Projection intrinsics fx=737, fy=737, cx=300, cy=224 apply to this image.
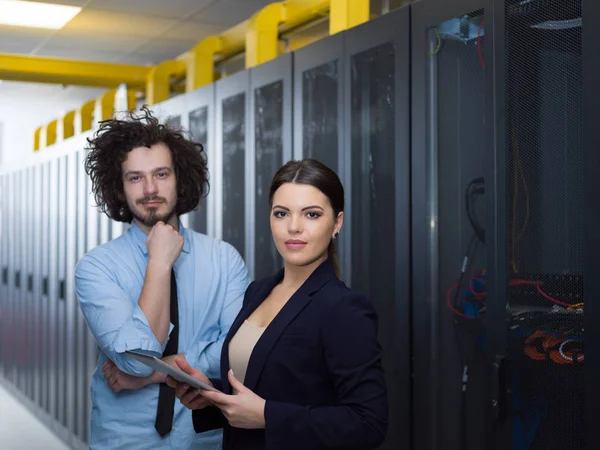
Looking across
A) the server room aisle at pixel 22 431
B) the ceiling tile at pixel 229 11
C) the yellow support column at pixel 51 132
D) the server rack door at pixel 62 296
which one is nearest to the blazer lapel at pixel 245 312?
the ceiling tile at pixel 229 11

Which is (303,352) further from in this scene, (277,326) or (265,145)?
(265,145)

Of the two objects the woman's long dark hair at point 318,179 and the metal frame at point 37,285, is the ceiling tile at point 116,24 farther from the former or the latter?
the woman's long dark hair at point 318,179

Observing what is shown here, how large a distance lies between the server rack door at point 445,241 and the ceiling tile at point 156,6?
2.54m

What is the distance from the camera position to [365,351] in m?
1.23

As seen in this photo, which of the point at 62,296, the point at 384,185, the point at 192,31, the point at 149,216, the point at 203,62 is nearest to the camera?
Answer: the point at 149,216

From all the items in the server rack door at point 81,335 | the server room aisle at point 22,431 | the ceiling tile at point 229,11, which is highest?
the ceiling tile at point 229,11

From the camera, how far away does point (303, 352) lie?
129 cm

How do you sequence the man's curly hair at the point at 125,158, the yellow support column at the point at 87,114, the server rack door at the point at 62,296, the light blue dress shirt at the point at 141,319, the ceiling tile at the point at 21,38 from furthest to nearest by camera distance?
the yellow support column at the point at 87,114, the server rack door at the point at 62,296, the ceiling tile at the point at 21,38, the man's curly hair at the point at 125,158, the light blue dress shirt at the point at 141,319

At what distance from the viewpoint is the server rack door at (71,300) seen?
206 inches

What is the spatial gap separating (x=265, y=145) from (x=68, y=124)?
3.81 metres

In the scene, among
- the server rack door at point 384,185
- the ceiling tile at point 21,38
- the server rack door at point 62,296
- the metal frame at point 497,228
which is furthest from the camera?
the server rack door at point 62,296

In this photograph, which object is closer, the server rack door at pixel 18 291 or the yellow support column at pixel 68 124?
the yellow support column at pixel 68 124

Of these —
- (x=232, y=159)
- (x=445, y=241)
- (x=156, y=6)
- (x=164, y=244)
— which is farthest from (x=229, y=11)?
(x=164, y=244)

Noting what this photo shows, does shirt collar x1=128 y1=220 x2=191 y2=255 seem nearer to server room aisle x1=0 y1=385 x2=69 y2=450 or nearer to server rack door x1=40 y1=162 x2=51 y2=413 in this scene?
server room aisle x1=0 y1=385 x2=69 y2=450
